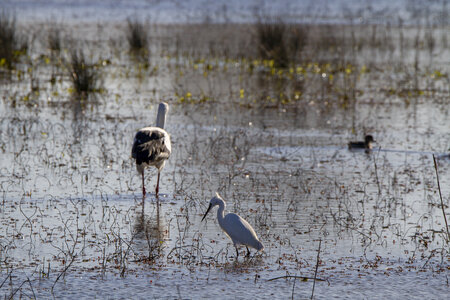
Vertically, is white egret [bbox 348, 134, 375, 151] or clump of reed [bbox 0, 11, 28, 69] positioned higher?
clump of reed [bbox 0, 11, 28, 69]

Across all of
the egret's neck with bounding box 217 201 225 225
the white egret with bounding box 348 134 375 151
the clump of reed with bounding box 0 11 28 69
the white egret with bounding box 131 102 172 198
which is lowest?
the egret's neck with bounding box 217 201 225 225

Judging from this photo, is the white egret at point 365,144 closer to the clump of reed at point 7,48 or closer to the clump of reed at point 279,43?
the clump of reed at point 279,43

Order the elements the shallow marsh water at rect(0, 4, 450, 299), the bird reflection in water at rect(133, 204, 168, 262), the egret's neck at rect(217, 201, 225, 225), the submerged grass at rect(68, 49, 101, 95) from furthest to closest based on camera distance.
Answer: the submerged grass at rect(68, 49, 101, 95) → the egret's neck at rect(217, 201, 225, 225) → the bird reflection in water at rect(133, 204, 168, 262) → the shallow marsh water at rect(0, 4, 450, 299)

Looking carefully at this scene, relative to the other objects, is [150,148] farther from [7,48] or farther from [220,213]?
[7,48]

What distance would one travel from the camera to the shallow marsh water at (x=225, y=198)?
6.30 m

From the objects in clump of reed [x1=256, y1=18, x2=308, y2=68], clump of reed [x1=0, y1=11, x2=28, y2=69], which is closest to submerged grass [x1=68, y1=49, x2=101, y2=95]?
clump of reed [x1=0, y1=11, x2=28, y2=69]

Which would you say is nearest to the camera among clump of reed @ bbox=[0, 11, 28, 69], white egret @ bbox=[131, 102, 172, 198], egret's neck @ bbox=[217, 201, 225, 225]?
egret's neck @ bbox=[217, 201, 225, 225]

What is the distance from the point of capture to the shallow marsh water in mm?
6297

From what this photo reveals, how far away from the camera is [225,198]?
29.0 ft

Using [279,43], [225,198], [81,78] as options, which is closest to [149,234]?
[225,198]

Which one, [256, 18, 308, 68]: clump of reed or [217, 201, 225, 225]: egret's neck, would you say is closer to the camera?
[217, 201, 225, 225]: egret's neck

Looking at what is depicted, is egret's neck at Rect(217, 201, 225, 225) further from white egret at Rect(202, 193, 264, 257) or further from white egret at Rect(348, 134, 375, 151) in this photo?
white egret at Rect(348, 134, 375, 151)

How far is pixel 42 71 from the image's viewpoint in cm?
1872

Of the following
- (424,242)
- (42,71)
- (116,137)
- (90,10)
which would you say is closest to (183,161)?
(116,137)
